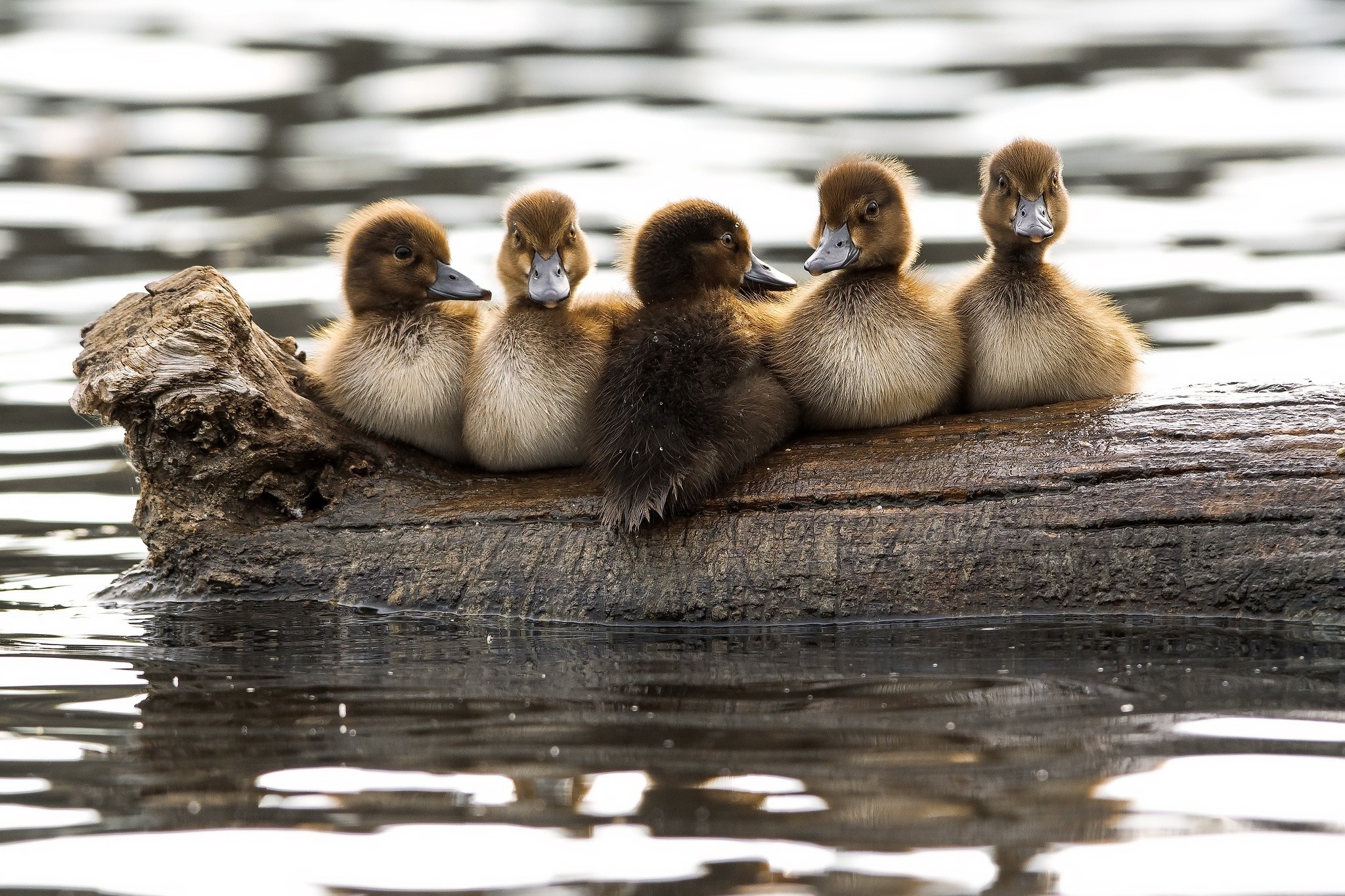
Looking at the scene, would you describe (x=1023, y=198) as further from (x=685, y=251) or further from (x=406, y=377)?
(x=406, y=377)

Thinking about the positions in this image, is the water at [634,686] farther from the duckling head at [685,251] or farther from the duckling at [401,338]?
the duckling head at [685,251]

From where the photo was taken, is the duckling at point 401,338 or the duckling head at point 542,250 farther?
the duckling at point 401,338

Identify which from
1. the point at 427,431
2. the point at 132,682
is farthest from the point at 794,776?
the point at 427,431

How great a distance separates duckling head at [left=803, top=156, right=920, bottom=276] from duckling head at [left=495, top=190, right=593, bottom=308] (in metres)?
0.91

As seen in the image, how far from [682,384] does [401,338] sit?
1.32 meters

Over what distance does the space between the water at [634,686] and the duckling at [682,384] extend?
0.53 metres

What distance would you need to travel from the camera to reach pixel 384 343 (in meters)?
6.43

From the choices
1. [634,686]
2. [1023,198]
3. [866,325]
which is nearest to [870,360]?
[866,325]

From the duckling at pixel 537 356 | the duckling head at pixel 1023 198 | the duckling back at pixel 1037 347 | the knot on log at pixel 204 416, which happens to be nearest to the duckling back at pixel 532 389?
the duckling at pixel 537 356

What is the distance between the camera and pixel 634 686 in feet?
16.3

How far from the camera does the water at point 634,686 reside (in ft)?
11.7

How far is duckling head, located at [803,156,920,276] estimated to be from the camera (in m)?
6.20

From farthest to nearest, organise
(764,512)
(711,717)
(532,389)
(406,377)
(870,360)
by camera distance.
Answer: (406,377) < (532,389) < (870,360) < (764,512) < (711,717)

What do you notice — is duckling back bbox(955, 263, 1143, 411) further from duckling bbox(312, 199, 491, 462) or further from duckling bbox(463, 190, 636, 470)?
duckling bbox(312, 199, 491, 462)
